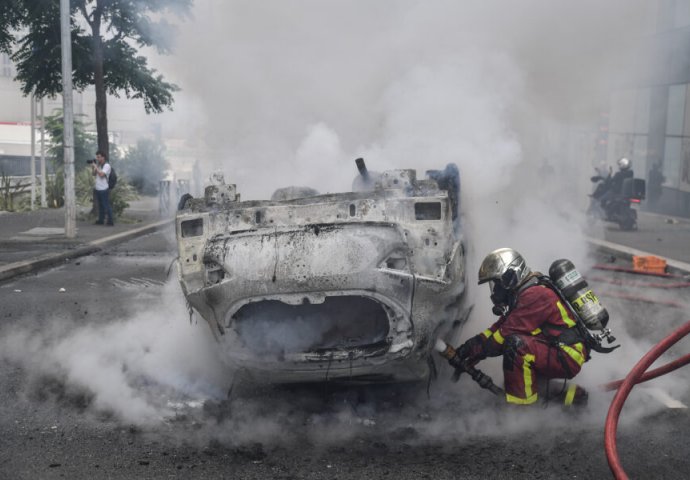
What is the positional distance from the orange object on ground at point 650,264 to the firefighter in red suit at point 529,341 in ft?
21.4

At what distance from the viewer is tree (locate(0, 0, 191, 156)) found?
49.7 ft

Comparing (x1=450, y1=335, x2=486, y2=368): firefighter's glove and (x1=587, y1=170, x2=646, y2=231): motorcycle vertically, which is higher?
(x1=587, y1=170, x2=646, y2=231): motorcycle

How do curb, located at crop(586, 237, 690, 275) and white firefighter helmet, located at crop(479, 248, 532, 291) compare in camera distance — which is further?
curb, located at crop(586, 237, 690, 275)

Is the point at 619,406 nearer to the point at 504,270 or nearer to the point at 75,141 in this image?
the point at 504,270

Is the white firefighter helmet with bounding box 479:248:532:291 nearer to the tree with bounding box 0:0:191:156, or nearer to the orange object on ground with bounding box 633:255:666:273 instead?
the orange object on ground with bounding box 633:255:666:273

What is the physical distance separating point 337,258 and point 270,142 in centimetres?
354

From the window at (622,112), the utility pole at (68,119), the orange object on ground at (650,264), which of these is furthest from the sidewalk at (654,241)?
the utility pole at (68,119)

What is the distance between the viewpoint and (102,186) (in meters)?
15.9

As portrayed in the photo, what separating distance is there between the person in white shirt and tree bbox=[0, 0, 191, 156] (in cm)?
154

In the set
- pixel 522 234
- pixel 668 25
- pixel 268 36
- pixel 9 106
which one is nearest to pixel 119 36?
pixel 268 36

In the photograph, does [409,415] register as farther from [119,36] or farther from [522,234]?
[119,36]

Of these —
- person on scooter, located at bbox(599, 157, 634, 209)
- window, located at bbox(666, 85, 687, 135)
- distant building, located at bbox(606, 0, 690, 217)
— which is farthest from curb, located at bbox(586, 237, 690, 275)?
window, located at bbox(666, 85, 687, 135)

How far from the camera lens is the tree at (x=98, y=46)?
1516 cm

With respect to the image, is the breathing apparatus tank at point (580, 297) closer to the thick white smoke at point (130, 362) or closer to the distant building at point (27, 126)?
the thick white smoke at point (130, 362)
